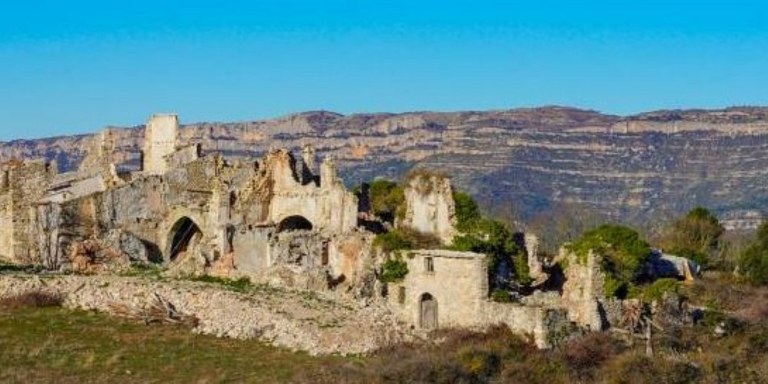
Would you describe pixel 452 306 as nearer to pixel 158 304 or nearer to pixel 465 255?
pixel 465 255

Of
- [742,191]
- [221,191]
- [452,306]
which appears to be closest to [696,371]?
[452,306]

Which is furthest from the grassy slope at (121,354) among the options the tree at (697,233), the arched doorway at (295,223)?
the tree at (697,233)

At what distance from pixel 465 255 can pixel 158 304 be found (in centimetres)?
899

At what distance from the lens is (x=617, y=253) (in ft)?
145

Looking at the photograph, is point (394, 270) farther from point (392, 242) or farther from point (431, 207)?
point (431, 207)

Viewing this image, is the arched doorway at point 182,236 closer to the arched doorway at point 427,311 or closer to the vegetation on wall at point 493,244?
the vegetation on wall at point 493,244

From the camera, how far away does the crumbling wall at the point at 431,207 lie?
140 feet

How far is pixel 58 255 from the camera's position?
45719 mm

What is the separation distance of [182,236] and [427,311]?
14408mm

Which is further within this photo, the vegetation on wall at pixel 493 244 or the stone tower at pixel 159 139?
the stone tower at pixel 159 139

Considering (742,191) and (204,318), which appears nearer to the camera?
(204,318)

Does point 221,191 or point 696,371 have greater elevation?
point 221,191

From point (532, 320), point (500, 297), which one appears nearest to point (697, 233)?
point (500, 297)

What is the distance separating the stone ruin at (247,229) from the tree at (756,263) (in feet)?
44.0
